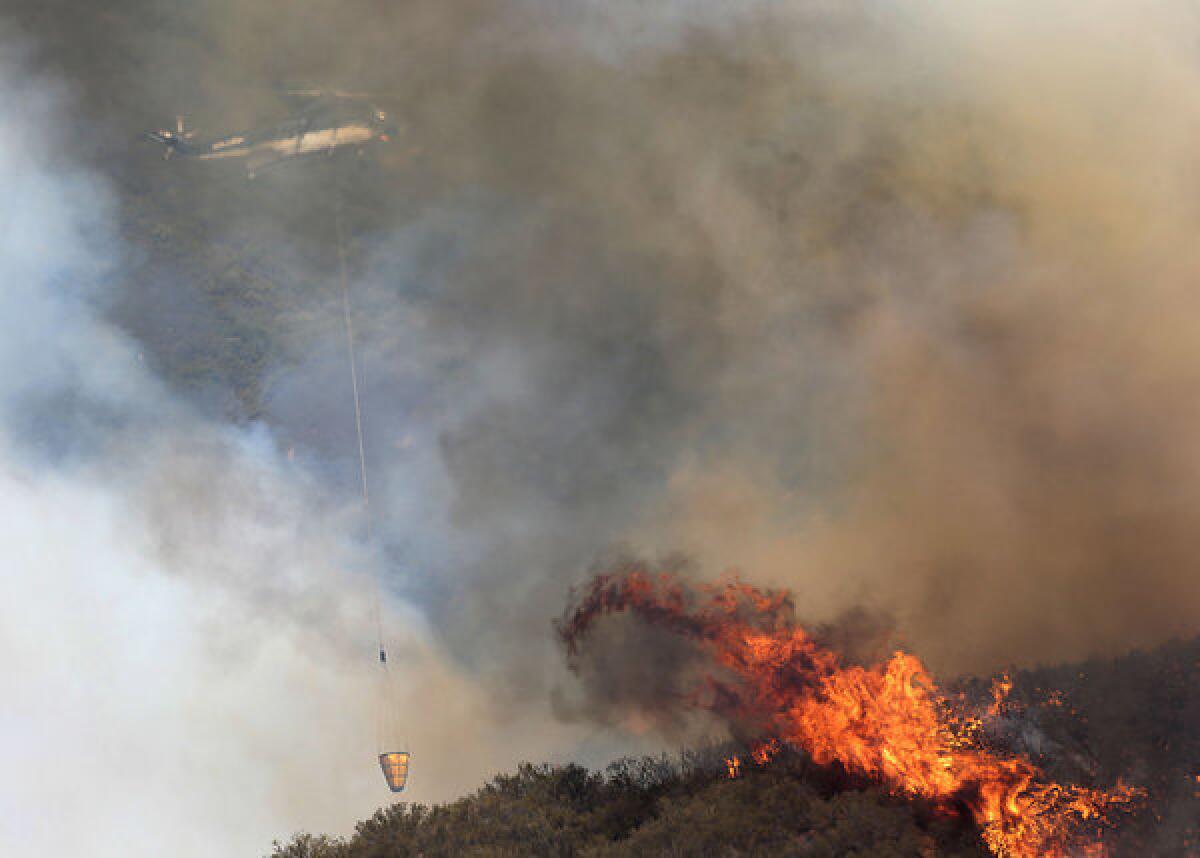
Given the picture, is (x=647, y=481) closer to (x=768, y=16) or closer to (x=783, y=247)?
(x=783, y=247)

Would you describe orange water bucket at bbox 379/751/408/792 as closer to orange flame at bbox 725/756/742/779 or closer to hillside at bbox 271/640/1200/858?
hillside at bbox 271/640/1200/858

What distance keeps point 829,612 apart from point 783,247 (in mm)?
9903

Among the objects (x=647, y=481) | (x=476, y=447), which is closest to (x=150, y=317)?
(x=476, y=447)

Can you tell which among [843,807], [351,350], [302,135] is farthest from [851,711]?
[302,135]

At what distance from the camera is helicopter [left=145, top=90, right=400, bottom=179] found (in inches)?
1405

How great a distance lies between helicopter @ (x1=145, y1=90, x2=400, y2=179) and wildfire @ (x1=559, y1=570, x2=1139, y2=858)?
16457 millimetres

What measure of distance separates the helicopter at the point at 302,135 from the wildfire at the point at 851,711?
16.5 m

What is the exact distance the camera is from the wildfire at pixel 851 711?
2327 cm

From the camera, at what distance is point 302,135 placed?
37.8 metres

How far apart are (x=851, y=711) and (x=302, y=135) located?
985 inches

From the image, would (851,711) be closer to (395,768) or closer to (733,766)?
(733,766)

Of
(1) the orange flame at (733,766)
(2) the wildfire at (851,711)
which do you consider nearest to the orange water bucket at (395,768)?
(2) the wildfire at (851,711)

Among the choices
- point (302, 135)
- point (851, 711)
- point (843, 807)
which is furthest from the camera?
point (302, 135)

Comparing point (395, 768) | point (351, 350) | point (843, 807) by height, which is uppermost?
point (351, 350)
